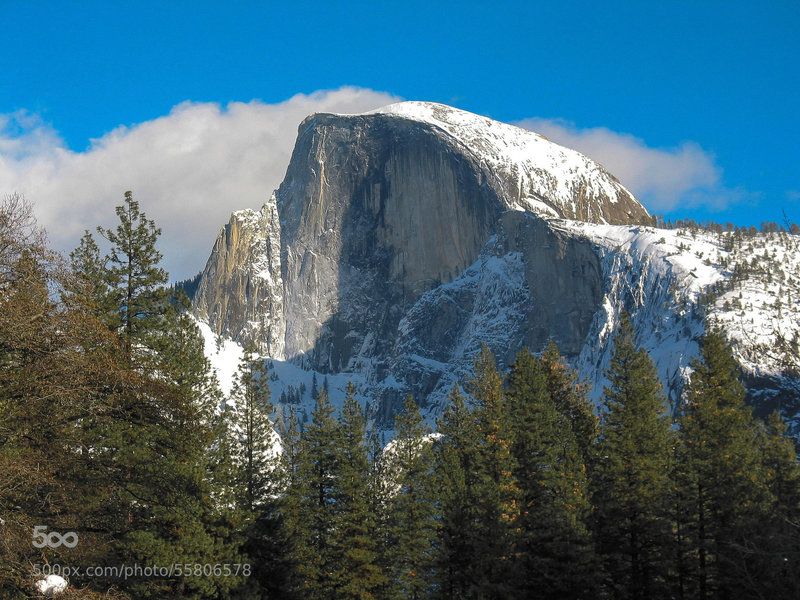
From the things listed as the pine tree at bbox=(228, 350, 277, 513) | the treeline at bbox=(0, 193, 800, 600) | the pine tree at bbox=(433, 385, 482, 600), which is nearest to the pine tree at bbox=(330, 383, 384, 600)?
the treeline at bbox=(0, 193, 800, 600)

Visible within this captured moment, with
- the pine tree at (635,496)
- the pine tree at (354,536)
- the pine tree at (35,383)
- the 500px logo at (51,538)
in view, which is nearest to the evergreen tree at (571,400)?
the pine tree at (635,496)

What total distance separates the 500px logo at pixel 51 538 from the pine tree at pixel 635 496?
30012mm

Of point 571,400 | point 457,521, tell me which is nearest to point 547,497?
point 457,521

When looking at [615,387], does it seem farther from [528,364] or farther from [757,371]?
[757,371]

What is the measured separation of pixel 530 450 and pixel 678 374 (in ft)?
397

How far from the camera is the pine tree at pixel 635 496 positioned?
4294 centimetres

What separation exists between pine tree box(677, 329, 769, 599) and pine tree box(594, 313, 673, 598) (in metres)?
1.06

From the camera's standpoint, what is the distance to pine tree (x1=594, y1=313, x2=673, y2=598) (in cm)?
4294

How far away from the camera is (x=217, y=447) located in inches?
1689

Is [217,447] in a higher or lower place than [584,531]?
higher

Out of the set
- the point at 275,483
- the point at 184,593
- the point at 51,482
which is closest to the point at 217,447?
the point at 275,483

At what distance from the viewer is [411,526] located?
4728 centimetres

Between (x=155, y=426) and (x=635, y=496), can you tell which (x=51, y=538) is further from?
(x=635, y=496)

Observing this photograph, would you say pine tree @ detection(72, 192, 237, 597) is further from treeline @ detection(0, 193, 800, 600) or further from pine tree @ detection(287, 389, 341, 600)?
pine tree @ detection(287, 389, 341, 600)
